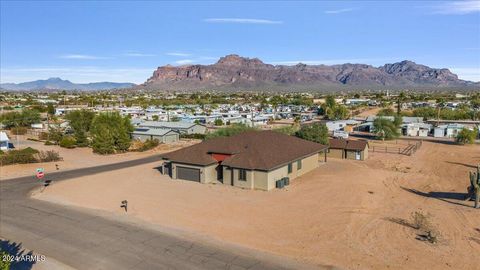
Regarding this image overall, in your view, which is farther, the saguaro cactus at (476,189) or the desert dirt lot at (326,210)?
the saguaro cactus at (476,189)

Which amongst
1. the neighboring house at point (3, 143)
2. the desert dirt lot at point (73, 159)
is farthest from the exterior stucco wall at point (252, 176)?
the neighboring house at point (3, 143)

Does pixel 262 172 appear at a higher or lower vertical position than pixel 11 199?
higher

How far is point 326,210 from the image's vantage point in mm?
25906

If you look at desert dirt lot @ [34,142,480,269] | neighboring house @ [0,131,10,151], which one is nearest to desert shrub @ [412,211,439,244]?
desert dirt lot @ [34,142,480,269]

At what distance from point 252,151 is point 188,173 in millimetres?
6443

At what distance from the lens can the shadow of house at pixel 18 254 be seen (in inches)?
719

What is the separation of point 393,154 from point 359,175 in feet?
55.8

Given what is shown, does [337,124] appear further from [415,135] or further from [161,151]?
[161,151]

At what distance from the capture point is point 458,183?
34.7 m

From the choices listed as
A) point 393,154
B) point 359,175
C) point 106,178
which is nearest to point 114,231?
point 106,178

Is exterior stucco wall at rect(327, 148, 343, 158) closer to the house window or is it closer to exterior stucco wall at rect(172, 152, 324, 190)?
exterior stucco wall at rect(172, 152, 324, 190)

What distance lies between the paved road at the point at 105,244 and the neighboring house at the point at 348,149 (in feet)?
100

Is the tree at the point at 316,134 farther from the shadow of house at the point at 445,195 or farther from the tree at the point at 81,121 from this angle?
the tree at the point at 81,121

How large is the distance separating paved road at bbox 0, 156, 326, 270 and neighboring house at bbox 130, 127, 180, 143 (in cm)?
3515
